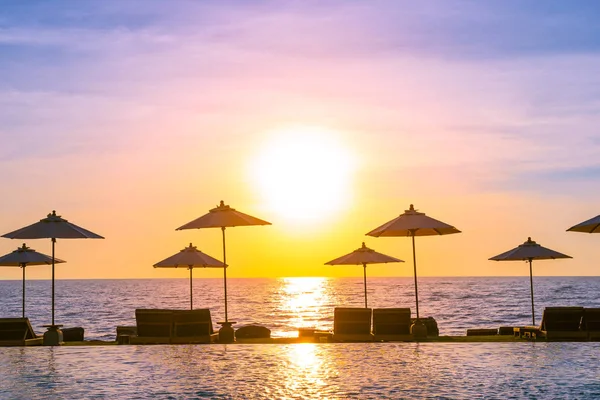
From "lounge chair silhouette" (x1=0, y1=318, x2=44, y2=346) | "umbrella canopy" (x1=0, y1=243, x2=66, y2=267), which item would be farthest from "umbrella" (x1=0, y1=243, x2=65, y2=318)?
"lounge chair silhouette" (x1=0, y1=318, x2=44, y2=346)

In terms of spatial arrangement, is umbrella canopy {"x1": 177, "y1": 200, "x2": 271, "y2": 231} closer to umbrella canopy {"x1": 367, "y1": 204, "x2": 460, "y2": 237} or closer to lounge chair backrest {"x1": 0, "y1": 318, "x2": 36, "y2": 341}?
umbrella canopy {"x1": 367, "y1": 204, "x2": 460, "y2": 237}

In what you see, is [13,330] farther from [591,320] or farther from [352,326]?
[591,320]

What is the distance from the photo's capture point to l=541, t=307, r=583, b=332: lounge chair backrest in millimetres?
17609

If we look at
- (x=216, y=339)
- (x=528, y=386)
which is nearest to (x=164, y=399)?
(x=528, y=386)

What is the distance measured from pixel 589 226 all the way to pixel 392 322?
16.2 feet

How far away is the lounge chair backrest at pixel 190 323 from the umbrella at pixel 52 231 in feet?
8.64

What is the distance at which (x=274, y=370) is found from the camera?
42.9ft

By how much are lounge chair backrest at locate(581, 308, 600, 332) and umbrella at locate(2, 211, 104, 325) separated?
11265 millimetres

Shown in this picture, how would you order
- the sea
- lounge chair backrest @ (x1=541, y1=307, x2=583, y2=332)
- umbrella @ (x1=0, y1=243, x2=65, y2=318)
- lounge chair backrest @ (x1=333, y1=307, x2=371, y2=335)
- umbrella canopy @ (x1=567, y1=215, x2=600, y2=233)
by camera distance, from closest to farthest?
the sea < umbrella canopy @ (x1=567, y1=215, x2=600, y2=233) < lounge chair backrest @ (x1=541, y1=307, x2=583, y2=332) < lounge chair backrest @ (x1=333, y1=307, x2=371, y2=335) < umbrella @ (x1=0, y1=243, x2=65, y2=318)

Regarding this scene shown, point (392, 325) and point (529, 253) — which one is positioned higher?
point (529, 253)

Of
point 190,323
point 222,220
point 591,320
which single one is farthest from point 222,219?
point 591,320

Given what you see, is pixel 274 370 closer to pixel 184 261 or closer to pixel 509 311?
pixel 184 261

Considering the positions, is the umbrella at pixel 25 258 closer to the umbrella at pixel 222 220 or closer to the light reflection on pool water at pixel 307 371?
the light reflection on pool water at pixel 307 371

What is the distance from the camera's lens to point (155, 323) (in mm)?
17547
